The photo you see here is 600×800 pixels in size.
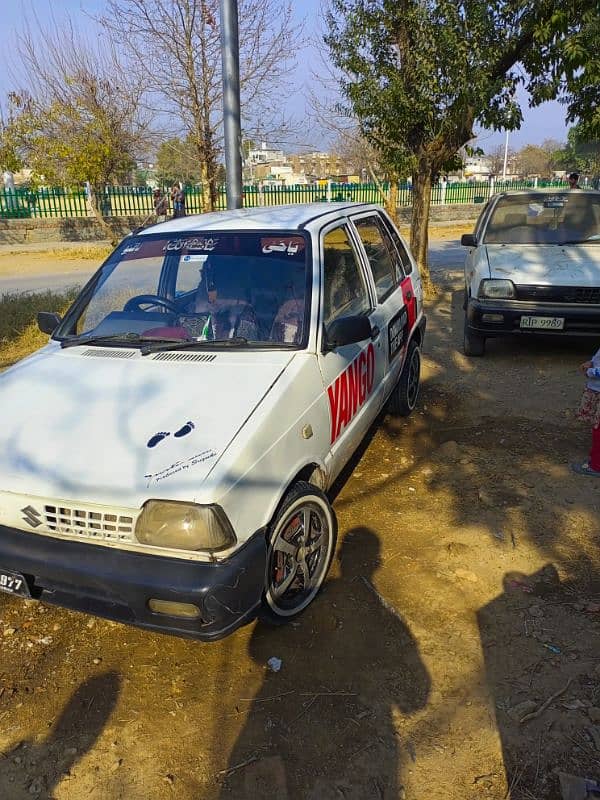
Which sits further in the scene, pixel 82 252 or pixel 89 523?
pixel 82 252

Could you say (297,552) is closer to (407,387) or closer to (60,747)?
(60,747)

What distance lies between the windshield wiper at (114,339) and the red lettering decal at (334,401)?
34.3 inches

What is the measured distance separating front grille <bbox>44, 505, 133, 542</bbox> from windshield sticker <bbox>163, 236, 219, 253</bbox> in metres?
1.86

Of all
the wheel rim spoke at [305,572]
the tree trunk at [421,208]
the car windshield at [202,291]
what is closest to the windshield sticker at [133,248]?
the car windshield at [202,291]

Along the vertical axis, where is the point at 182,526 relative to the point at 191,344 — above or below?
below

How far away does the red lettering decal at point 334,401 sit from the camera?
3.24 meters

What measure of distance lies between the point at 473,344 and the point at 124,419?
539 cm

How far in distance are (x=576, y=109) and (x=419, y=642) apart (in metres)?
8.79

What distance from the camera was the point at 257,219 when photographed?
385cm

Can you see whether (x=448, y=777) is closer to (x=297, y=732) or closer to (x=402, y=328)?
(x=297, y=732)

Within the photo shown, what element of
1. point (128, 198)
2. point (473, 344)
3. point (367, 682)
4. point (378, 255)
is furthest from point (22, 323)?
point (128, 198)

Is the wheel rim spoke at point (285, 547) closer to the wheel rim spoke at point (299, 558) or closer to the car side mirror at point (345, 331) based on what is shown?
the wheel rim spoke at point (299, 558)

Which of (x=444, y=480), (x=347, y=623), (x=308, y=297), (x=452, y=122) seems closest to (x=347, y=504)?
(x=444, y=480)

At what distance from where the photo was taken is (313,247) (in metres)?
3.48
